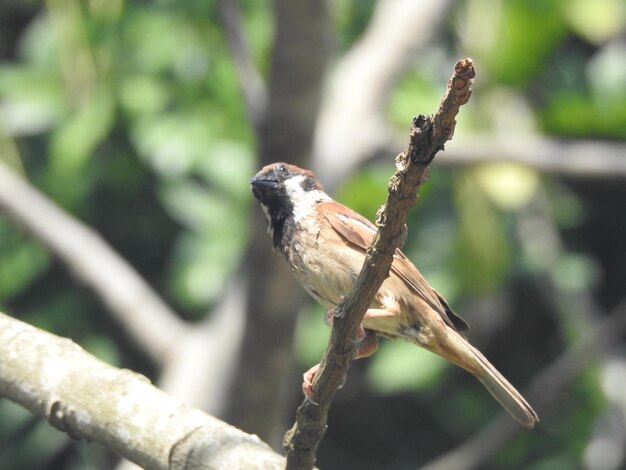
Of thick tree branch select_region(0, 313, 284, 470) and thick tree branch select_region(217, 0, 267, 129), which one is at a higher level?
thick tree branch select_region(217, 0, 267, 129)

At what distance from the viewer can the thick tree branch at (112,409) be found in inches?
126

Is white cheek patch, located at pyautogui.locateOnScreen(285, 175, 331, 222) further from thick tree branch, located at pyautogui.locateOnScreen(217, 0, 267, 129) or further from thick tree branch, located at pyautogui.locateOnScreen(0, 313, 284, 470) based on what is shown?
thick tree branch, located at pyautogui.locateOnScreen(217, 0, 267, 129)

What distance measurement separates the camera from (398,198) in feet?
8.85

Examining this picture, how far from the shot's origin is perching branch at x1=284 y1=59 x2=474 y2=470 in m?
2.53

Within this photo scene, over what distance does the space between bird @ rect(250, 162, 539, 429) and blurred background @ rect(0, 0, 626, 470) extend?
153 cm

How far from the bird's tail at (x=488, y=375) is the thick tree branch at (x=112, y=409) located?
3.05ft

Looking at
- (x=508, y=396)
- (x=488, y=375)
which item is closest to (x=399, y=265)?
(x=488, y=375)

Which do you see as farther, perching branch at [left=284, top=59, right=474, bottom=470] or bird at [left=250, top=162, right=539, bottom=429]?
bird at [left=250, top=162, right=539, bottom=429]

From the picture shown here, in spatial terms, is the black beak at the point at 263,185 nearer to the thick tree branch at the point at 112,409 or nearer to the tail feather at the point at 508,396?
the tail feather at the point at 508,396

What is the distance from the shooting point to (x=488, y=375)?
13.0 feet

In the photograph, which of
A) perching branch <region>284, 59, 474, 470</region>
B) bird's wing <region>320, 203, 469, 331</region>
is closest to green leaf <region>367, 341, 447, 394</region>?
bird's wing <region>320, 203, 469, 331</region>

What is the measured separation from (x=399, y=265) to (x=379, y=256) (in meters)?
1.36

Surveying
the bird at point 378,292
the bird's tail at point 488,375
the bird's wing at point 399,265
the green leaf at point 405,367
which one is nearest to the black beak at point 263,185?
the bird at point 378,292

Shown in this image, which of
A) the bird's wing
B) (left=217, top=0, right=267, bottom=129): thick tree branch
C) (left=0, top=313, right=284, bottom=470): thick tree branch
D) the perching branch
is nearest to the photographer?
the perching branch
